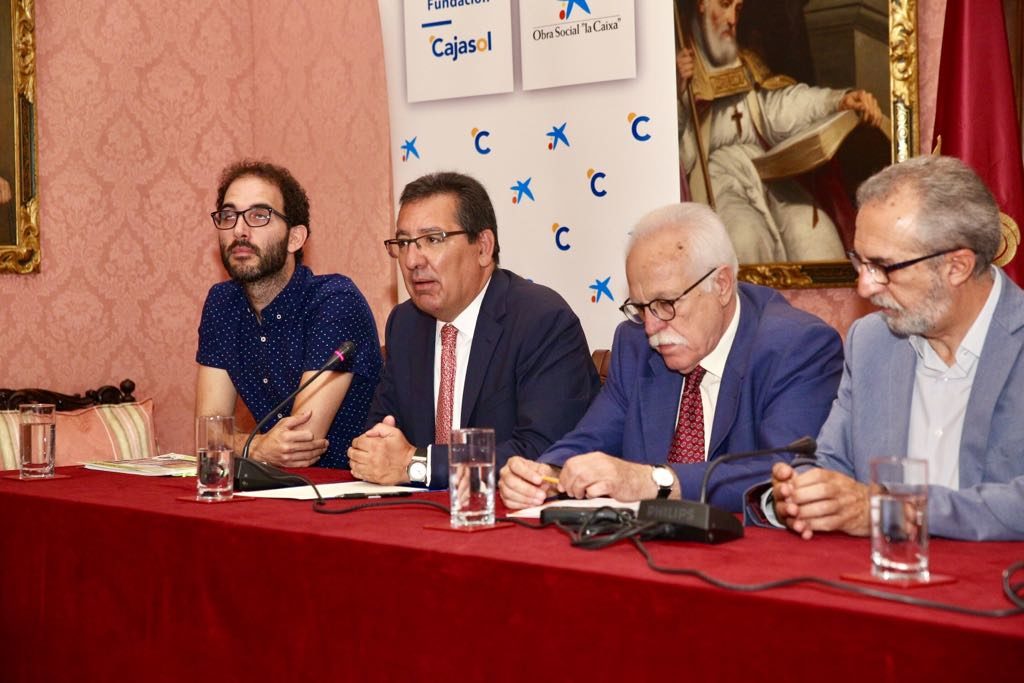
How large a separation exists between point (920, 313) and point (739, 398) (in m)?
0.50

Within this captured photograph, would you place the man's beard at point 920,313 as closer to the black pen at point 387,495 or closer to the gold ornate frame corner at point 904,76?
the black pen at point 387,495

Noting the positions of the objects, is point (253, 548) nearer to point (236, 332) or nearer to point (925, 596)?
point (925, 596)

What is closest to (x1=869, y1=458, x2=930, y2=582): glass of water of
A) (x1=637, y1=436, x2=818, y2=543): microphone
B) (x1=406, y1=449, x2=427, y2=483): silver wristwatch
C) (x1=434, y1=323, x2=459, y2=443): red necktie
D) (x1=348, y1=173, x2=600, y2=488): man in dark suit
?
(x1=637, y1=436, x2=818, y2=543): microphone

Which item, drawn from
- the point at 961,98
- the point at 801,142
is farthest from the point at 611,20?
the point at 961,98

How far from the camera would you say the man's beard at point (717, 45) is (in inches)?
148

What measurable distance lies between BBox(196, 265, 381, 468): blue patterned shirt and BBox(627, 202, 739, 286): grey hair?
1227mm

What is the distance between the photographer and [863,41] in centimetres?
350

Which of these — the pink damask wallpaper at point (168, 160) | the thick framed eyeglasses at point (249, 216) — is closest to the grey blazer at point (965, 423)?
the thick framed eyeglasses at point (249, 216)

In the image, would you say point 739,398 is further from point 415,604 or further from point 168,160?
point 168,160

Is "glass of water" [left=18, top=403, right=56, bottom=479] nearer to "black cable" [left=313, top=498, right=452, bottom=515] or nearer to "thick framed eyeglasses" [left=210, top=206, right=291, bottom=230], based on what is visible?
"black cable" [left=313, top=498, right=452, bottom=515]

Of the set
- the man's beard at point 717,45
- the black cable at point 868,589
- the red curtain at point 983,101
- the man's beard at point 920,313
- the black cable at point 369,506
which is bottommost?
the black cable at point 369,506

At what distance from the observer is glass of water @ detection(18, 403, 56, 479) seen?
9.29 feet

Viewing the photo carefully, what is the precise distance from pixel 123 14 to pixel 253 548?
3.48m

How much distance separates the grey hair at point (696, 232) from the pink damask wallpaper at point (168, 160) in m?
2.45
